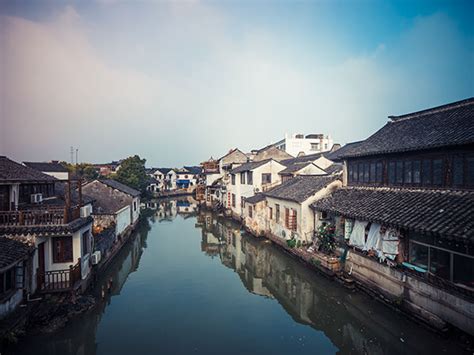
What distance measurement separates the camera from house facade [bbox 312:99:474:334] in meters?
9.16

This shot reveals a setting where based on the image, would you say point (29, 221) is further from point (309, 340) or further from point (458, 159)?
point (458, 159)

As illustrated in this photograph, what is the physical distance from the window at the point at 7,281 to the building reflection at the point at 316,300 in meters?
10.3

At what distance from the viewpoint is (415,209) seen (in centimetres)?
1111

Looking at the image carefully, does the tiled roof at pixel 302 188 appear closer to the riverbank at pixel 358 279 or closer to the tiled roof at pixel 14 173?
the riverbank at pixel 358 279

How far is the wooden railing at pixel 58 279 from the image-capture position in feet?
36.5

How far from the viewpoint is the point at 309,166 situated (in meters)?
27.2

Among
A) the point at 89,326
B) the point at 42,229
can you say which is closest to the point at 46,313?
the point at 89,326

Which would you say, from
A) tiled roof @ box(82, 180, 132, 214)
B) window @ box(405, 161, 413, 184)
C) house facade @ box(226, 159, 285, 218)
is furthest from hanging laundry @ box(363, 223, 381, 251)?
tiled roof @ box(82, 180, 132, 214)

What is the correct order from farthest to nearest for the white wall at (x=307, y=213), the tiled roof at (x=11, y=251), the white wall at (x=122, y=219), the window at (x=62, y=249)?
1. the white wall at (x=122, y=219)
2. the white wall at (x=307, y=213)
3. the window at (x=62, y=249)
4. the tiled roof at (x=11, y=251)

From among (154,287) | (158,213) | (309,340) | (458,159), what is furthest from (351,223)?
(158,213)

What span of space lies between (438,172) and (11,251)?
1730 centimetres

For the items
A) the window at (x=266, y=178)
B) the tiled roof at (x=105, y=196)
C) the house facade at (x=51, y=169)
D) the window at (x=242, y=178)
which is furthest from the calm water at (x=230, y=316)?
the house facade at (x=51, y=169)

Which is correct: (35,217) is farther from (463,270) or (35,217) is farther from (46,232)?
(463,270)

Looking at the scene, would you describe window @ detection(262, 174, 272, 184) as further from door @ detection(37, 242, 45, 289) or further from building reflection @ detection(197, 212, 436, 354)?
door @ detection(37, 242, 45, 289)
